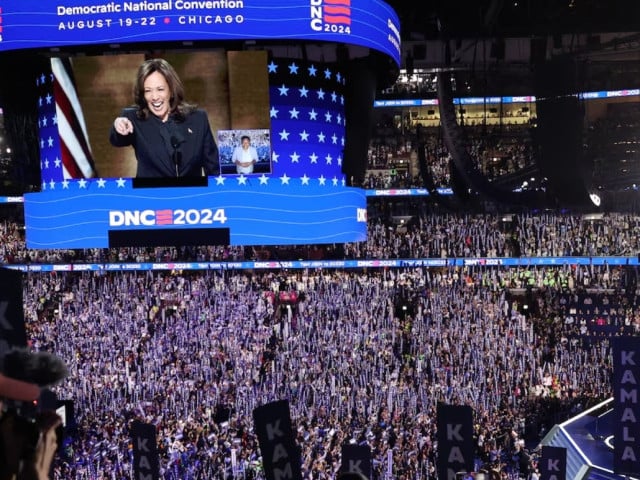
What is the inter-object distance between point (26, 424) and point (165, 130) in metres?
13.6

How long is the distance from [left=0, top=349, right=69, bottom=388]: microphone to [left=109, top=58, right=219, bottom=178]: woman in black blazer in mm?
13208

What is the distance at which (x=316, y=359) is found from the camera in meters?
22.0

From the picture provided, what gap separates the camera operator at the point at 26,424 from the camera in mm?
3059

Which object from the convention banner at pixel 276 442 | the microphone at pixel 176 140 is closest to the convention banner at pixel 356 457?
the convention banner at pixel 276 442

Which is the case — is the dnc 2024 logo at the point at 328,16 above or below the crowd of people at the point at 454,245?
above

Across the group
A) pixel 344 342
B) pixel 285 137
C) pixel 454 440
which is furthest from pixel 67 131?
pixel 454 440

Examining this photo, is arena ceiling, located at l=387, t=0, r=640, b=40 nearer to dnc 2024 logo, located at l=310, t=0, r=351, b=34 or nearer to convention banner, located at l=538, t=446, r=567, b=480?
dnc 2024 logo, located at l=310, t=0, r=351, b=34

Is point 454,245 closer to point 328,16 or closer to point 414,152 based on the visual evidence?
point 414,152

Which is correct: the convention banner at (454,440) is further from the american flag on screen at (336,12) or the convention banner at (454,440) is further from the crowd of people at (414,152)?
the crowd of people at (414,152)

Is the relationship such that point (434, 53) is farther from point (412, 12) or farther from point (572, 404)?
point (572, 404)

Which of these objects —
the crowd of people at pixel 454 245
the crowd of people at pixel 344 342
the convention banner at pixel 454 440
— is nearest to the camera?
the convention banner at pixel 454 440

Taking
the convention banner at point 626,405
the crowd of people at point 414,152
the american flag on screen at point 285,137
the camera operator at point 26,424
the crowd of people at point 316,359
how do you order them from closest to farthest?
the camera operator at point 26,424
the convention banner at point 626,405
the american flag on screen at point 285,137
the crowd of people at point 316,359
the crowd of people at point 414,152

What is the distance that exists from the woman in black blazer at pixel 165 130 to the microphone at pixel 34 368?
13208 millimetres

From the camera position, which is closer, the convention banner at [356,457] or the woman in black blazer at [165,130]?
the convention banner at [356,457]
